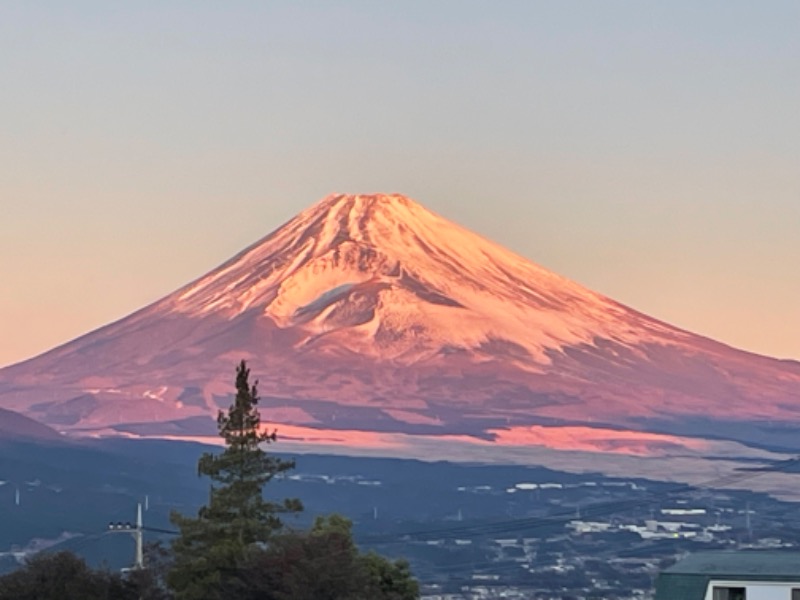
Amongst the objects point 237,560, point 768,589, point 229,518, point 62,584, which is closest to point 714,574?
point 768,589

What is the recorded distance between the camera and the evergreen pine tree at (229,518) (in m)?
61.3

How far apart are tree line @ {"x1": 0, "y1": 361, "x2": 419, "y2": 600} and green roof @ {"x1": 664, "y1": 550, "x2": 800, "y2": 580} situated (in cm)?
810

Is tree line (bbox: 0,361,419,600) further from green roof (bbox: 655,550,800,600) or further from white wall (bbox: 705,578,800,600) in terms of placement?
white wall (bbox: 705,578,800,600)

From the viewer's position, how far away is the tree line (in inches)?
2354

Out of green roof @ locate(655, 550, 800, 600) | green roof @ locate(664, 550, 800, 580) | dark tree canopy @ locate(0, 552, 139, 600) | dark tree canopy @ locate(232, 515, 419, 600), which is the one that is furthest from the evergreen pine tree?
green roof @ locate(664, 550, 800, 580)

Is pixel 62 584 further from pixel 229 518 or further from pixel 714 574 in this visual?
pixel 714 574

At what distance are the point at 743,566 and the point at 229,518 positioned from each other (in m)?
13.3

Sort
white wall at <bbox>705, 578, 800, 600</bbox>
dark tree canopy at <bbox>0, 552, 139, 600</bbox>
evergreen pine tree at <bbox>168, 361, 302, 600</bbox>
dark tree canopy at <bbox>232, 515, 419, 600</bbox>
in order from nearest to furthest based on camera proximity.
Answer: dark tree canopy at <bbox>232, 515, 419, 600</bbox>, white wall at <bbox>705, 578, 800, 600</bbox>, evergreen pine tree at <bbox>168, 361, 302, 600</bbox>, dark tree canopy at <bbox>0, 552, 139, 600</bbox>

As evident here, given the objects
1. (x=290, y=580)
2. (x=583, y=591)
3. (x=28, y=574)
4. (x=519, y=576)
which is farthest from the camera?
(x=519, y=576)

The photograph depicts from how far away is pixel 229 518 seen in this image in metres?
62.8

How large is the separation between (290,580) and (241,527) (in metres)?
3.86

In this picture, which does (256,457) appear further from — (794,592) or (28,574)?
(794,592)

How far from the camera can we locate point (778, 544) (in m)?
194

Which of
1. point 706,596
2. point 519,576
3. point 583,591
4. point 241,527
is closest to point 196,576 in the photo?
point 241,527
